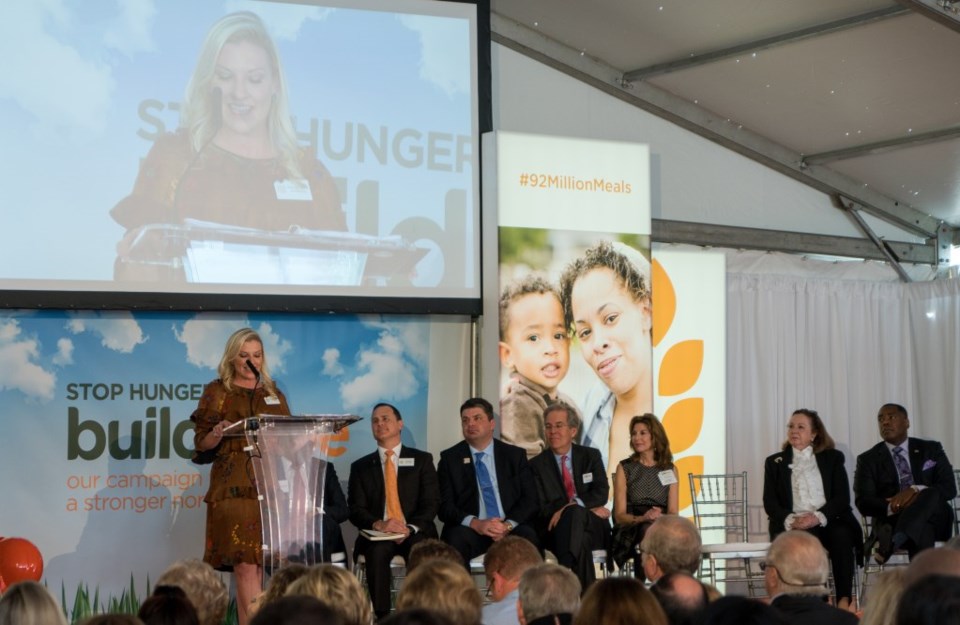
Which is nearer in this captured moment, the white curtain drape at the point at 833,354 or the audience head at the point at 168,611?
the audience head at the point at 168,611

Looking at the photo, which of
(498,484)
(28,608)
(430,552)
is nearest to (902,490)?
(498,484)

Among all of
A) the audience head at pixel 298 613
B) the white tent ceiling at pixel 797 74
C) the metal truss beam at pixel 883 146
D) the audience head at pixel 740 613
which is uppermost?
the white tent ceiling at pixel 797 74

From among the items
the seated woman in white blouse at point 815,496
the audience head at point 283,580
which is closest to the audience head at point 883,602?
the audience head at point 283,580

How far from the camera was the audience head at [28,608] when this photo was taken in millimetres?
2289

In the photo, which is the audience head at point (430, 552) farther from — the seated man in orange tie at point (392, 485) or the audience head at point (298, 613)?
the seated man in orange tie at point (392, 485)

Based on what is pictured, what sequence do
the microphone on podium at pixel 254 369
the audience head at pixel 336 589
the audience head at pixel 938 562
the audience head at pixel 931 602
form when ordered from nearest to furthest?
the audience head at pixel 931 602 → the audience head at pixel 336 589 → the audience head at pixel 938 562 → the microphone on podium at pixel 254 369

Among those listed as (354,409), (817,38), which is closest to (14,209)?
(354,409)

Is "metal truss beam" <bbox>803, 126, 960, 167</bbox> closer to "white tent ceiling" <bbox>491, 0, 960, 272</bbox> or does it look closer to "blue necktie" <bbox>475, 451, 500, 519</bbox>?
"white tent ceiling" <bbox>491, 0, 960, 272</bbox>

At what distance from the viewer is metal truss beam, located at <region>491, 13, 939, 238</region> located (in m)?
8.46

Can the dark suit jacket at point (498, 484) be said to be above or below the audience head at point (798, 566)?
above

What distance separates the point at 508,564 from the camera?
12.5ft

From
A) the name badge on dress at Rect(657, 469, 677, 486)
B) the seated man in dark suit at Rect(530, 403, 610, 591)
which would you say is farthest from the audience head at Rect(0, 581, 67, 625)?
the name badge on dress at Rect(657, 469, 677, 486)

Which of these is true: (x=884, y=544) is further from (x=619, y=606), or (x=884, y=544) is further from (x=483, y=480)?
(x=619, y=606)

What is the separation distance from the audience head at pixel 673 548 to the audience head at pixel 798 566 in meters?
0.49
